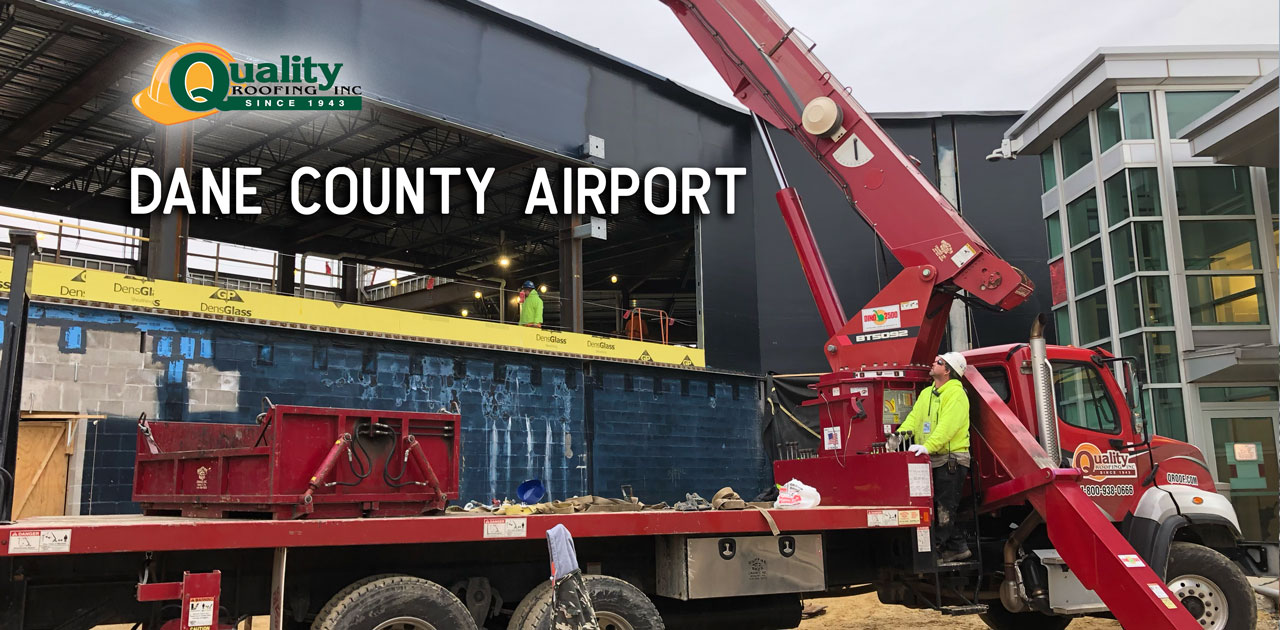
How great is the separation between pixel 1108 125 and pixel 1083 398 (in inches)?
422

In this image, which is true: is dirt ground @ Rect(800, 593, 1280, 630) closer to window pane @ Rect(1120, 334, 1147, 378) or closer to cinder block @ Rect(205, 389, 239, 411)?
window pane @ Rect(1120, 334, 1147, 378)

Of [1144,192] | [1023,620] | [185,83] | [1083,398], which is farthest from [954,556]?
[185,83]

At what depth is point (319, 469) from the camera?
20.4 feet

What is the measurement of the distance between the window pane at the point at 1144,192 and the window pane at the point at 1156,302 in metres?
1.24

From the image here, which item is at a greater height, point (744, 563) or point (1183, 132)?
point (1183, 132)

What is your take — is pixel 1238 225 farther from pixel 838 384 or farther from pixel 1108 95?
pixel 838 384

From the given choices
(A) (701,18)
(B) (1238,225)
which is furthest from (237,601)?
(B) (1238,225)

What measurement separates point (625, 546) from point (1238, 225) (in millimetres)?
14523

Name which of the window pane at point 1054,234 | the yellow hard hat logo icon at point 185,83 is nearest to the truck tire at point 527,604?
the yellow hard hat logo icon at point 185,83

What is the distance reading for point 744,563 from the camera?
7512 millimetres

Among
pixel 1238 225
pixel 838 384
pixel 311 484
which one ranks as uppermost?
pixel 1238 225

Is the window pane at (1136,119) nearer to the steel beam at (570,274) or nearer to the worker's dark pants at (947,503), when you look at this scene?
the steel beam at (570,274)

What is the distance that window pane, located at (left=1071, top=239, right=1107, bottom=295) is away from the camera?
18562mm

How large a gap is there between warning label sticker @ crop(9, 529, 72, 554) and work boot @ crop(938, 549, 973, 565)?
6.73 metres
